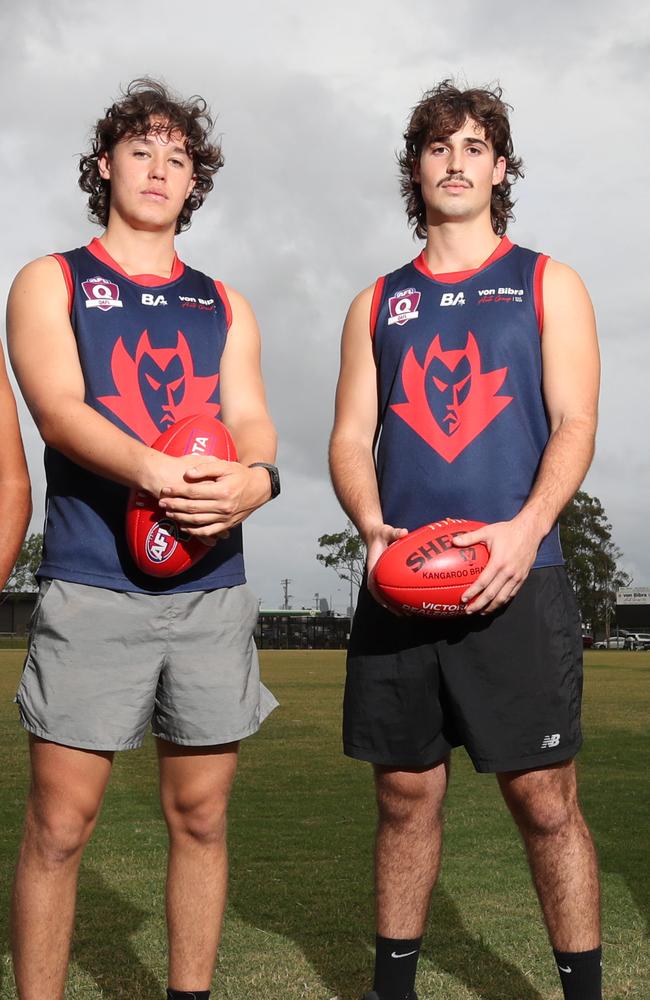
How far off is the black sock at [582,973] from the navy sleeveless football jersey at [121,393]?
4.59 ft

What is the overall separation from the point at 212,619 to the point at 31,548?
7335cm

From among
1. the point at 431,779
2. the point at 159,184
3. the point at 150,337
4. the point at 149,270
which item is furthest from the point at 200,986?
the point at 159,184

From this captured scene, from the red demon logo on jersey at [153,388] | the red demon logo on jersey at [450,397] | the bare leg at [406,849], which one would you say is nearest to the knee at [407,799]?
the bare leg at [406,849]

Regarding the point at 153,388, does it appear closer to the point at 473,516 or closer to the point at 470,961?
the point at 473,516

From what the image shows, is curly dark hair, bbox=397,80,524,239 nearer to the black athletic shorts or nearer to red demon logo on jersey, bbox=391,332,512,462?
red demon logo on jersey, bbox=391,332,512,462

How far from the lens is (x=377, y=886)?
315 centimetres

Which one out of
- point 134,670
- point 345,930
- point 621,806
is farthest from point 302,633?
point 134,670

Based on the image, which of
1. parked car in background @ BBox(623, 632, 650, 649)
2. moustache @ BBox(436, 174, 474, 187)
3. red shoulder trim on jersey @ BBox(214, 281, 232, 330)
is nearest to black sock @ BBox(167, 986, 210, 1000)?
red shoulder trim on jersey @ BBox(214, 281, 232, 330)

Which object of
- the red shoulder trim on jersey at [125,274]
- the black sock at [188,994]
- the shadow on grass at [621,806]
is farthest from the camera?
the shadow on grass at [621,806]

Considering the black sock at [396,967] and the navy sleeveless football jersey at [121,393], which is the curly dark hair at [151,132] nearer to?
the navy sleeveless football jersey at [121,393]

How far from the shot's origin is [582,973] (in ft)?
9.57

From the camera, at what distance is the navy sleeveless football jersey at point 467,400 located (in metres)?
3.09

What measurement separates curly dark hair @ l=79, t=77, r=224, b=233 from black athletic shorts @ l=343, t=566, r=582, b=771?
4.75ft

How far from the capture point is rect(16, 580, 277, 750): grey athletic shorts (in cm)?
284
